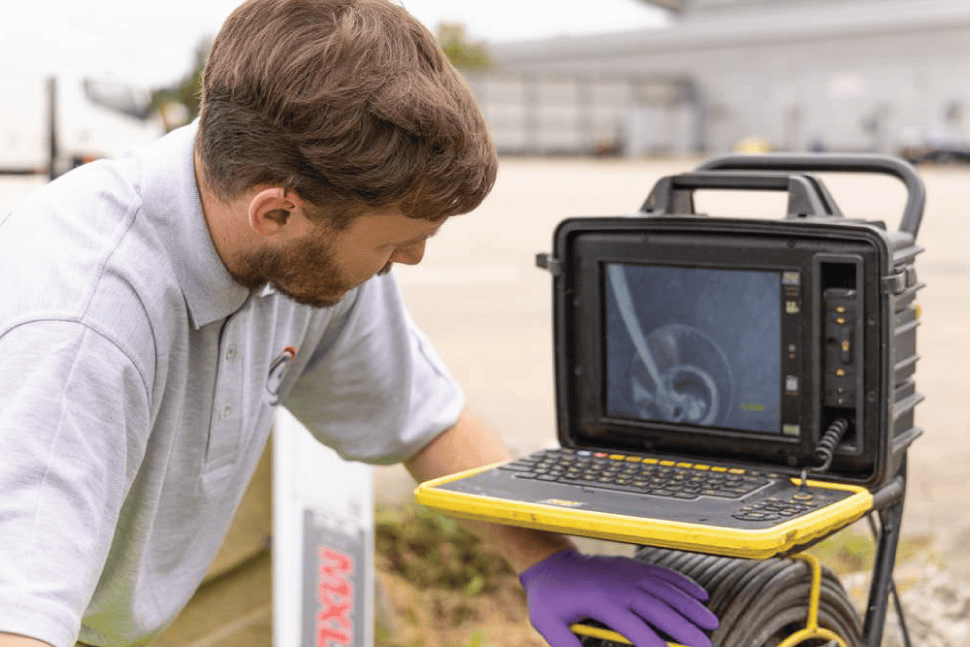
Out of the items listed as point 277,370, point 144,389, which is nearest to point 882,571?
point 277,370

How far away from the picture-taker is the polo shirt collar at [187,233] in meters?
1.51

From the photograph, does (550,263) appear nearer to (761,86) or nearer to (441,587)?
(441,587)

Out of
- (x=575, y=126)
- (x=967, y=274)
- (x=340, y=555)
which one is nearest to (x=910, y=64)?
(x=575, y=126)

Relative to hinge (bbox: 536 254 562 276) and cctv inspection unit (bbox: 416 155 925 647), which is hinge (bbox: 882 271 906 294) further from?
hinge (bbox: 536 254 562 276)

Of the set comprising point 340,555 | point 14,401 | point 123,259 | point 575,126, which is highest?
point 123,259

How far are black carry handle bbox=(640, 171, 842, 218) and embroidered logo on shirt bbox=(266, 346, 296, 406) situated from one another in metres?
0.53

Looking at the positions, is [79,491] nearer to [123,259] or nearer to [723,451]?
[123,259]

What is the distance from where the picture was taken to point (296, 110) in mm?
1375

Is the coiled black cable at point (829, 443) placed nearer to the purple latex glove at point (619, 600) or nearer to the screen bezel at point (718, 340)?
the screen bezel at point (718, 340)

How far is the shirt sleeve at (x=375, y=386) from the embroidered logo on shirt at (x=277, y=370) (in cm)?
10

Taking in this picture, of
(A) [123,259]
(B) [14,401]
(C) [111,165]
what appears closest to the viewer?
(B) [14,401]

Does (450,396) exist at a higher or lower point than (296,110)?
lower

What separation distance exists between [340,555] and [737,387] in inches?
52.1

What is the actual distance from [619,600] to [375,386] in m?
0.55
